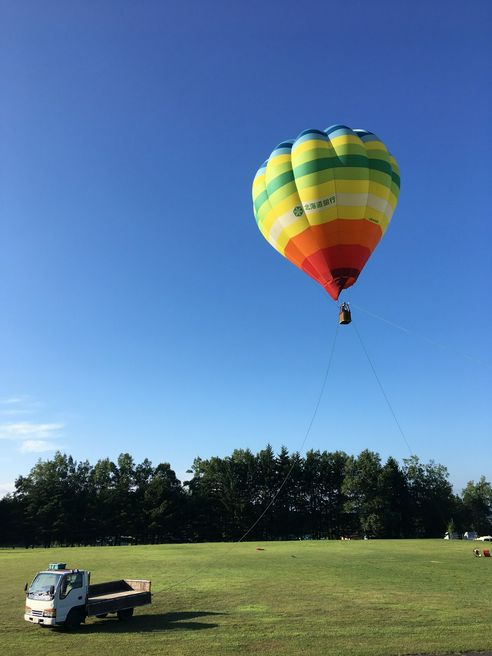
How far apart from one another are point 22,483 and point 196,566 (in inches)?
3352

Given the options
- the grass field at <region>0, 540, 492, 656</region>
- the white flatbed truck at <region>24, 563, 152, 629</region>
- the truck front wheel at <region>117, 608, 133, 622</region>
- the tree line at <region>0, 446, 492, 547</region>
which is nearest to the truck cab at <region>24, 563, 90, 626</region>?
the white flatbed truck at <region>24, 563, 152, 629</region>

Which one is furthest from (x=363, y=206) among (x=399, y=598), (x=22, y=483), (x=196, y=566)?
(x=22, y=483)

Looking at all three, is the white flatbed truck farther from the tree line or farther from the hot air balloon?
the tree line

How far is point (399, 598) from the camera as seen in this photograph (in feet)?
77.0

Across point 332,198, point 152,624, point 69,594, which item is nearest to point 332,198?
point 332,198

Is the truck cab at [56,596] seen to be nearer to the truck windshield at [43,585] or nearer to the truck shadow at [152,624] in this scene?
the truck windshield at [43,585]

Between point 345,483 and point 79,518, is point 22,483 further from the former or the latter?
point 345,483

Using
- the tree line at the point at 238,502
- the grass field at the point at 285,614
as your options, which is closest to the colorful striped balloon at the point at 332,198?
the grass field at the point at 285,614

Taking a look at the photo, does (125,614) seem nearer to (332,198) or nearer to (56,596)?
(56,596)

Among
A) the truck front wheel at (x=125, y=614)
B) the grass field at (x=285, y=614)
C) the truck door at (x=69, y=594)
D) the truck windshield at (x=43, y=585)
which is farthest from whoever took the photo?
the truck front wheel at (x=125, y=614)

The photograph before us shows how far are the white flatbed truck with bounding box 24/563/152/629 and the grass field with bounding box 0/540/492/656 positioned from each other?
1.47 ft

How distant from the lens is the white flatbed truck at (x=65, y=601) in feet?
56.8

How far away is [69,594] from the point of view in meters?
17.8

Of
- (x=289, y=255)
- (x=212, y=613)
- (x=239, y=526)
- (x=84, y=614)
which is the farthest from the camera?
(x=239, y=526)
